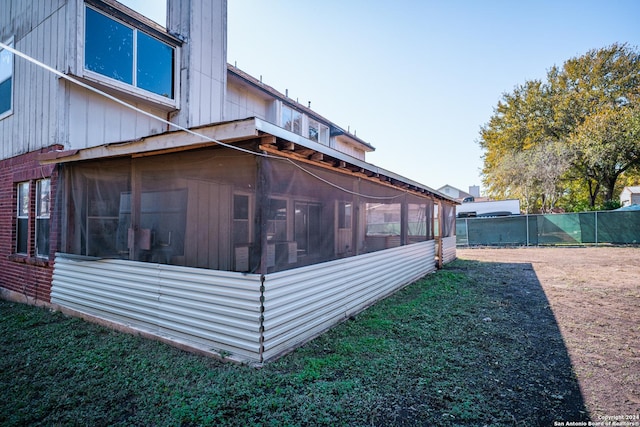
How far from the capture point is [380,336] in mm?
4406

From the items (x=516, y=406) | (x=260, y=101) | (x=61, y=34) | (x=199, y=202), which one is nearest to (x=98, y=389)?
(x=199, y=202)

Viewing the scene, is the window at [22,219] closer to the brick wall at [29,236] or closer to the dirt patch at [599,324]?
the brick wall at [29,236]

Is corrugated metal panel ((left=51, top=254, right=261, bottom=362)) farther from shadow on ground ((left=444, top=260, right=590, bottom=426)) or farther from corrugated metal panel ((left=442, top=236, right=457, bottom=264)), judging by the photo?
corrugated metal panel ((left=442, top=236, right=457, bottom=264))

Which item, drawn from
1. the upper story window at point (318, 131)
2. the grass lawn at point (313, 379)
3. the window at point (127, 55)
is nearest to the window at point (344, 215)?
the grass lawn at point (313, 379)

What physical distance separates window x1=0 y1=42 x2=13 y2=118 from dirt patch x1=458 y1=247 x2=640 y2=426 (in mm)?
10392

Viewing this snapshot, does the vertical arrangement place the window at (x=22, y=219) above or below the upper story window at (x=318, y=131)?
below

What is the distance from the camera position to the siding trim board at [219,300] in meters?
3.45

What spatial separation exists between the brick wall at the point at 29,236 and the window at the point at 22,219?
0.21ft

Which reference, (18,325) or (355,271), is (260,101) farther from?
(18,325)

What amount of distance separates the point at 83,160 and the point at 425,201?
865cm

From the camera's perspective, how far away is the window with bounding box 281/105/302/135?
10453 mm

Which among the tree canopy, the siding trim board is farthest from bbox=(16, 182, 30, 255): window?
the tree canopy

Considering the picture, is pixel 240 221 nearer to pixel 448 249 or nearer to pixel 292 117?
pixel 292 117

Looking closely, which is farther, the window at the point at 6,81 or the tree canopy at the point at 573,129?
the tree canopy at the point at 573,129
